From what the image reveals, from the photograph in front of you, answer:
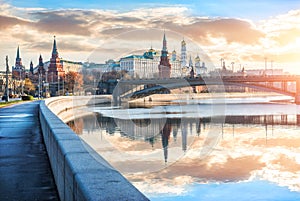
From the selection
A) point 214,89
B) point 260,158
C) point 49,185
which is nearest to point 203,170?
point 260,158

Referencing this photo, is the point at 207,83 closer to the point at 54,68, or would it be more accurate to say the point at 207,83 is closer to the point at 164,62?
the point at 164,62

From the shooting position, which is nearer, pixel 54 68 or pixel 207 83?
pixel 207 83

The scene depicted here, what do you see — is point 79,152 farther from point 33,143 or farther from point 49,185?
point 33,143

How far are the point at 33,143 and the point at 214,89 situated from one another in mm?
76848

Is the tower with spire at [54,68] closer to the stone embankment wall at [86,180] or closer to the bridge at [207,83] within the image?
the bridge at [207,83]

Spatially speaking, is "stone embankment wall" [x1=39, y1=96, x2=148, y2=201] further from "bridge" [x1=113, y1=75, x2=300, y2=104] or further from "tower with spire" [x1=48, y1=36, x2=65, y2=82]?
"tower with spire" [x1=48, y1=36, x2=65, y2=82]

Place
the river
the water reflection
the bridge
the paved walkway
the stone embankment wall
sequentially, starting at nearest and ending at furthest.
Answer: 1. the stone embankment wall
2. the paved walkway
3. the river
4. the water reflection
5. the bridge

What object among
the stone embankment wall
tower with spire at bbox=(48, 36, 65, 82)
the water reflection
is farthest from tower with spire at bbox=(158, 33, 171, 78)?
tower with spire at bbox=(48, 36, 65, 82)

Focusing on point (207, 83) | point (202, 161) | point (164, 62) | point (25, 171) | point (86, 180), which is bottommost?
point (202, 161)

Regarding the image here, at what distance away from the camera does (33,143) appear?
9.46 m

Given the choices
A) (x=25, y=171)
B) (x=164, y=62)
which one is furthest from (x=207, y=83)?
(x=25, y=171)

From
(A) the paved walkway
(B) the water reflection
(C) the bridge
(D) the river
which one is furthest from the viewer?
(C) the bridge

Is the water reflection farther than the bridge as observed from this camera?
No

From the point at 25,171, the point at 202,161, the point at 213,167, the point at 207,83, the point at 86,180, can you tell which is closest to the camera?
the point at 86,180
